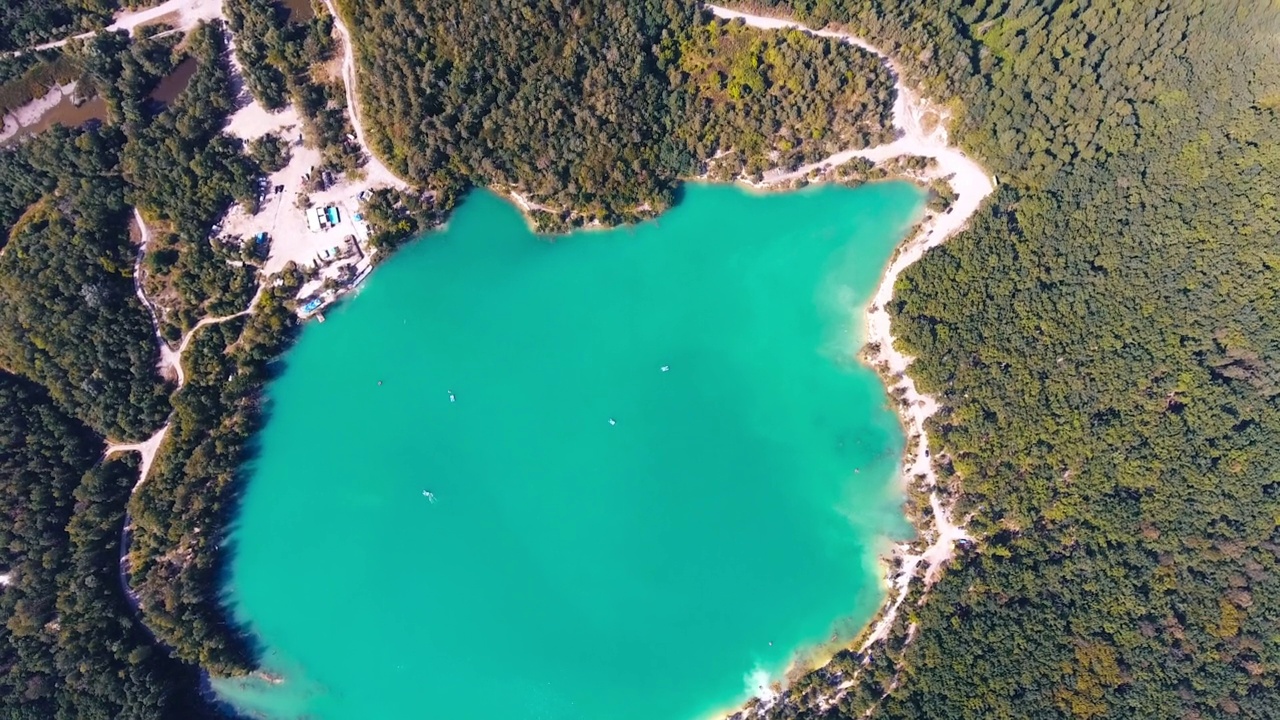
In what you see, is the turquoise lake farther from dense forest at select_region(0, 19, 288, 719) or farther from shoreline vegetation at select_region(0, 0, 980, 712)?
dense forest at select_region(0, 19, 288, 719)

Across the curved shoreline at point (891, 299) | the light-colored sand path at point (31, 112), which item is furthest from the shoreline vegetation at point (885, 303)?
the light-colored sand path at point (31, 112)

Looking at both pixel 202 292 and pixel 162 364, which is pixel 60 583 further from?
pixel 202 292

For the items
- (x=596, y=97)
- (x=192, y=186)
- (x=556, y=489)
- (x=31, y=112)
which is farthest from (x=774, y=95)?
(x=31, y=112)

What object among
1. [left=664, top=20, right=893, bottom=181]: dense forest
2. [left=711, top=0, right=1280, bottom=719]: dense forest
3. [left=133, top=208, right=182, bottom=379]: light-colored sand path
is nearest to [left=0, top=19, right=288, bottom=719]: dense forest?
[left=133, top=208, right=182, bottom=379]: light-colored sand path

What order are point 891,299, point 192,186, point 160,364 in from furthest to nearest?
1. point 891,299
2. point 160,364
3. point 192,186

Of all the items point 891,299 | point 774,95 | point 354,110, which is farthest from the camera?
point 891,299

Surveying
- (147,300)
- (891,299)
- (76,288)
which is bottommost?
(891,299)
